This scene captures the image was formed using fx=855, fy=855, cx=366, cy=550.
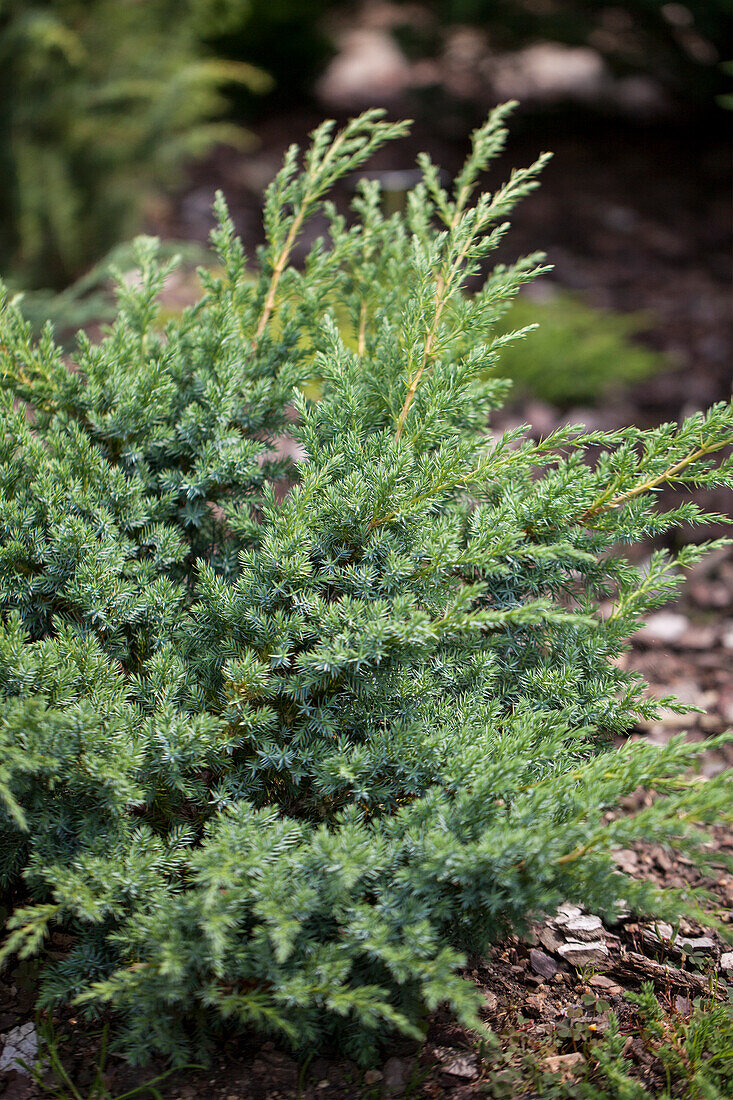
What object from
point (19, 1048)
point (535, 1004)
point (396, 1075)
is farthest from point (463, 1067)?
point (19, 1048)

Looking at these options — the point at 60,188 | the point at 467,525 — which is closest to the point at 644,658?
the point at 467,525

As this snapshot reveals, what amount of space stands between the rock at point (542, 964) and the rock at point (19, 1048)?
96cm

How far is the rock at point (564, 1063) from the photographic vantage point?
151 cm

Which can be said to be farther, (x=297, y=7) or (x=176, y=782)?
(x=297, y=7)

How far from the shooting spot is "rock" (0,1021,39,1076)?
1489mm

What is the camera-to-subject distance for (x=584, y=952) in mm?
1801

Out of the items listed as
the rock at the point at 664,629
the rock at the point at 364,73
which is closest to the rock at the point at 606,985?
the rock at the point at 664,629

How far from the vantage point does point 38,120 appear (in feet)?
13.7

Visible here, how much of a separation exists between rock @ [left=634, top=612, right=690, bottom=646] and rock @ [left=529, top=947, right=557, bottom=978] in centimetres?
137

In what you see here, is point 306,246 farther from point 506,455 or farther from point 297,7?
point 506,455

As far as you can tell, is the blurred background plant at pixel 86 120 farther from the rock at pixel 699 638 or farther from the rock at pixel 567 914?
the rock at pixel 567 914

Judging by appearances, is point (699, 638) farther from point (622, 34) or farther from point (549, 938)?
point (622, 34)

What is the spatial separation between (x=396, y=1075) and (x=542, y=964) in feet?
1.38

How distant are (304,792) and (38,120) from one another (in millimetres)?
3932
